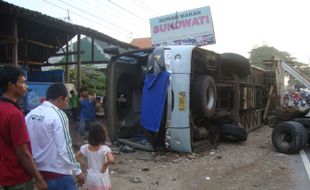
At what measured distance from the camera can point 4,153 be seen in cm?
299

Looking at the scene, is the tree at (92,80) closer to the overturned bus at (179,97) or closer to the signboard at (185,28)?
the signboard at (185,28)

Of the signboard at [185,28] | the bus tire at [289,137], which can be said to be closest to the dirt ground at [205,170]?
the bus tire at [289,137]

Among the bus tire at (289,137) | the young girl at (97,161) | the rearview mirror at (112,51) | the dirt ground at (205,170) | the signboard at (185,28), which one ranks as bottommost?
the dirt ground at (205,170)

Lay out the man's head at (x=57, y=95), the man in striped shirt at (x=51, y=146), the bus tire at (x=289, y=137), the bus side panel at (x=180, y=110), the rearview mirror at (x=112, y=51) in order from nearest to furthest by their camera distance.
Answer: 1. the man in striped shirt at (x=51, y=146)
2. the man's head at (x=57, y=95)
3. the bus side panel at (x=180, y=110)
4. the bus tire at (x=289, y=137)
5. the rearview mirror at (x=112, y=51)

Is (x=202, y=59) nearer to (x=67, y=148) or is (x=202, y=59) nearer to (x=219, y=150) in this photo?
(x=219, y=150)

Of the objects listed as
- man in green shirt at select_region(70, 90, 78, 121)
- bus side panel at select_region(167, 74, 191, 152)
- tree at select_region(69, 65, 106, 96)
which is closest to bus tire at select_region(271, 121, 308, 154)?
bus side panel at select_region(167, 74, 191, 152)

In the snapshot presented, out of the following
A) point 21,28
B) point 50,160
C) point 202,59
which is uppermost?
point 21,28

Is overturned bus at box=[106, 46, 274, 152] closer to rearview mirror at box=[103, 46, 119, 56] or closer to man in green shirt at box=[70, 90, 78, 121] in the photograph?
rearview mirror at box=[103, 46, 119, 56]

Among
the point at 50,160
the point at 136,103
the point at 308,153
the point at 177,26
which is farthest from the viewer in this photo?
the point at 177,26

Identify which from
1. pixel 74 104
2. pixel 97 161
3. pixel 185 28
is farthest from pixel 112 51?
pixel 185 28

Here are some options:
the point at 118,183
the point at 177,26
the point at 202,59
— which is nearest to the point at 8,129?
the point at 118,183

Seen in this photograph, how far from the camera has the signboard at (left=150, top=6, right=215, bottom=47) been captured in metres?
16.2

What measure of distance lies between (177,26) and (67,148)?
46.9 ft

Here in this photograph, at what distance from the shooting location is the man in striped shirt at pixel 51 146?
3.36 m
